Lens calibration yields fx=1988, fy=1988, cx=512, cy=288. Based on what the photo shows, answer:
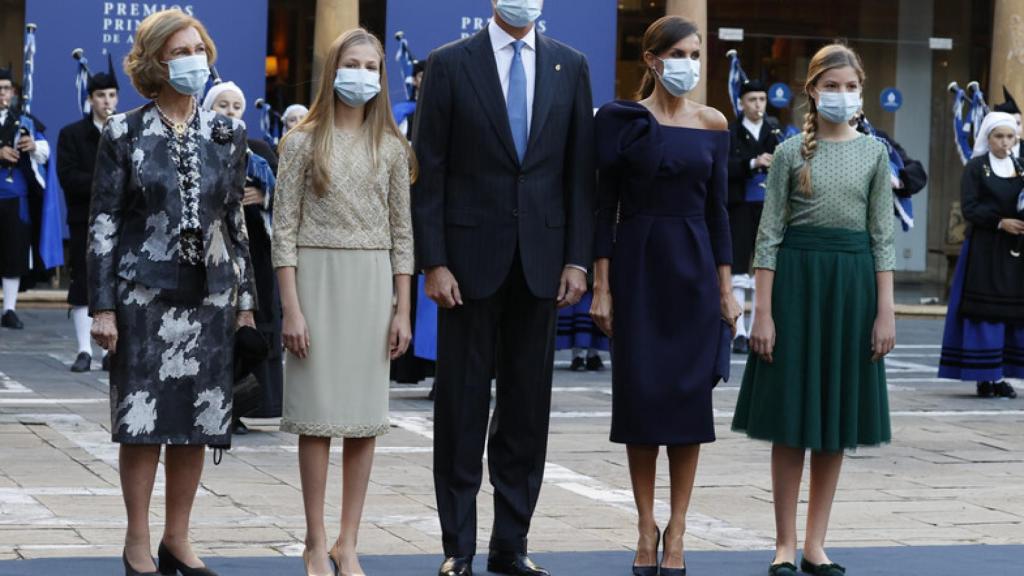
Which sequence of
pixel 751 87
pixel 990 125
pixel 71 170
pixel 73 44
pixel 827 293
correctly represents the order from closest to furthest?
pixel 827 293 → pixel 990 125 → pixel 71 170 → pixel 751 87 → pixel 73 44

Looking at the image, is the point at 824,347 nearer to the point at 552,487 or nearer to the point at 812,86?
the point at 812,86

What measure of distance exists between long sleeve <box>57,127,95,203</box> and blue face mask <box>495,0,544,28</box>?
24.7 feet

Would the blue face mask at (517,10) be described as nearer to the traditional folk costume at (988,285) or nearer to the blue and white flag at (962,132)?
the traditional folk costume at (988,285)

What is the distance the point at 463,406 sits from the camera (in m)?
6.89

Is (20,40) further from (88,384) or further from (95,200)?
(95,200)

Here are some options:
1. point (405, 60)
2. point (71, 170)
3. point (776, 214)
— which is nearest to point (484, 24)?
point (405, 60)

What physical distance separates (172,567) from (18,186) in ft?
35.9

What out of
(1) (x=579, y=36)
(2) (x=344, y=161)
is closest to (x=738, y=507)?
(2) (x=344, y=161)

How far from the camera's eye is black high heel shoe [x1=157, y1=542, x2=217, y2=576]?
21.8 feet

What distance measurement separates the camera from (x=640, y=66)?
21531mm

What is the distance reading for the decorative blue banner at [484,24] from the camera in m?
19.9

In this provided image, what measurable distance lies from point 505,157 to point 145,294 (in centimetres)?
130

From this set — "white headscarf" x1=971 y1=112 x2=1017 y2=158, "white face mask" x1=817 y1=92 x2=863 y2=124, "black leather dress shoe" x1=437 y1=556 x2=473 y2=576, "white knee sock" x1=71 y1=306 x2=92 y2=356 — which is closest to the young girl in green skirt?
"white face mask" x1=817 y1=92 x2=863 y2=124

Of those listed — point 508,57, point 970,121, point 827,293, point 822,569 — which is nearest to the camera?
point 508,57
